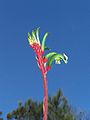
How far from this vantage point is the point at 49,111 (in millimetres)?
27766

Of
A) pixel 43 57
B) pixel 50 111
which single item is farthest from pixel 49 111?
pixel 43 57

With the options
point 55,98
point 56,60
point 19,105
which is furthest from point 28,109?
point 56,60

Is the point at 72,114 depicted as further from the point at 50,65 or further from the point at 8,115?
the point at 50,65

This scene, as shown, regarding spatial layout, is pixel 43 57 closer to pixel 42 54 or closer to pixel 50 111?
pixel 42 54

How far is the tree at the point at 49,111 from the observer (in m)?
27.8

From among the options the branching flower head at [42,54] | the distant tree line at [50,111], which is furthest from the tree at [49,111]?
the branching flower head at [42,54]

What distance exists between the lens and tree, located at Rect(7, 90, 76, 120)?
27.8 metres

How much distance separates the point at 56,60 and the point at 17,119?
25037 mm

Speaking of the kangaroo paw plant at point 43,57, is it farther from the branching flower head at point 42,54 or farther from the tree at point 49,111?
the tree at point 49,111

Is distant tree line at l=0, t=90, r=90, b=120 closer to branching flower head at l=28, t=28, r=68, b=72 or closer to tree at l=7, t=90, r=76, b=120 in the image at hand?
tree at l=7, t=90, r=76, b=120

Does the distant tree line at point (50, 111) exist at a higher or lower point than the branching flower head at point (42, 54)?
higher

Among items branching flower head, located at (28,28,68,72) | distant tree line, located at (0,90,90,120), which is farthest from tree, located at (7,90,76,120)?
branching flower head, located at (28,28,68,72)

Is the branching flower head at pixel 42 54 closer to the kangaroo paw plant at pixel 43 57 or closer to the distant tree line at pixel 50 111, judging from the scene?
the kangaroo paw plant at pixel 43 57

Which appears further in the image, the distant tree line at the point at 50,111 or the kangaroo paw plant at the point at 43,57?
the distant tree line at the point at 50,111
